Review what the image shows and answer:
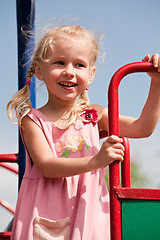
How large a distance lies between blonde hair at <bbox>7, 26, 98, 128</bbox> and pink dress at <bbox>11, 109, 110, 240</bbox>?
0.21 ft

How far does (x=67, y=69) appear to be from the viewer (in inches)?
54.1

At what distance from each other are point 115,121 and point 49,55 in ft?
1.51

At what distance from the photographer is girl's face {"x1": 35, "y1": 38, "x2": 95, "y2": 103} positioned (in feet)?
4.56

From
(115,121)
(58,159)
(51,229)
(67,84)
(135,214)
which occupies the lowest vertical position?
(51,229)

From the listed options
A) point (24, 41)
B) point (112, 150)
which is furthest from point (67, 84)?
point (24, 41)

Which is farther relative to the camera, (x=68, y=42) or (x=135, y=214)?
(x=68, y=42)

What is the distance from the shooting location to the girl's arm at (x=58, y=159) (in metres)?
1.09

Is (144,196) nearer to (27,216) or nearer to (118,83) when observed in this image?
(118,83)

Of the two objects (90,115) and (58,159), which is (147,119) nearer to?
(90,115)

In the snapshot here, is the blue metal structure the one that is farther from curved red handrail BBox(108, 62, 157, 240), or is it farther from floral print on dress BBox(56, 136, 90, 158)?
curved red handrail BBox(108, 62, 157, 240)

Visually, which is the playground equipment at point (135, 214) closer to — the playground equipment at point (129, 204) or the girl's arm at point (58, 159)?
the playground equipment at point (129, 204)

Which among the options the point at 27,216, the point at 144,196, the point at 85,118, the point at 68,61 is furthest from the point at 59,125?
the point at 144,196

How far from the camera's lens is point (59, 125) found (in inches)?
55.9

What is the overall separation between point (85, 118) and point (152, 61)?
1.24ft
